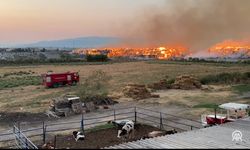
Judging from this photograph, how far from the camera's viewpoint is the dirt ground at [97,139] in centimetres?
2010

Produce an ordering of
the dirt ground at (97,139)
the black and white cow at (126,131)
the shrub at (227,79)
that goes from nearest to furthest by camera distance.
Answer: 1. the dirt ground at (97,139)
2. the black and white cow at (126,131)
3. the shrub at (227,79)

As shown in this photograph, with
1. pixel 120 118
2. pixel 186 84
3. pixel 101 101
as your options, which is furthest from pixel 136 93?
pixel 120 118

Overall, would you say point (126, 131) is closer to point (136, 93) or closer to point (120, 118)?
point (120, 118)

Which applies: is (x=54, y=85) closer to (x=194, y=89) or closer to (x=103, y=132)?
(x=194, y=89)

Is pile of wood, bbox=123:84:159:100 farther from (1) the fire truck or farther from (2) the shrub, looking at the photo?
(2) the shrub

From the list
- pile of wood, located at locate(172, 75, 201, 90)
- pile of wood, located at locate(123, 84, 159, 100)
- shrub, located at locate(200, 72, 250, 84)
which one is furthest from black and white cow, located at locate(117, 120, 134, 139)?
shrub, located at locate(200, 72, 250, 84)

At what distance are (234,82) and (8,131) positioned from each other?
3453 cm

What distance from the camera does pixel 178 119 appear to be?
92.6ft

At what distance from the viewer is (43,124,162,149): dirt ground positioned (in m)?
20.1

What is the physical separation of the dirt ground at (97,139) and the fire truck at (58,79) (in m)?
28.0

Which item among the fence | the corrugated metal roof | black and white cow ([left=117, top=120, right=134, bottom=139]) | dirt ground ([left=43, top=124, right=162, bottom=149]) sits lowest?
the fence

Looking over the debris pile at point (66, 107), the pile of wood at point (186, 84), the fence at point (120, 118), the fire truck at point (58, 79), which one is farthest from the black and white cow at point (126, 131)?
the fire truck at point (58, 79)

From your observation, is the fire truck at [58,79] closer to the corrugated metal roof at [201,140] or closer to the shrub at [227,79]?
the shrub at [227,79]

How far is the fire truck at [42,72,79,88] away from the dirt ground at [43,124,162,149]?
28.0 meters
